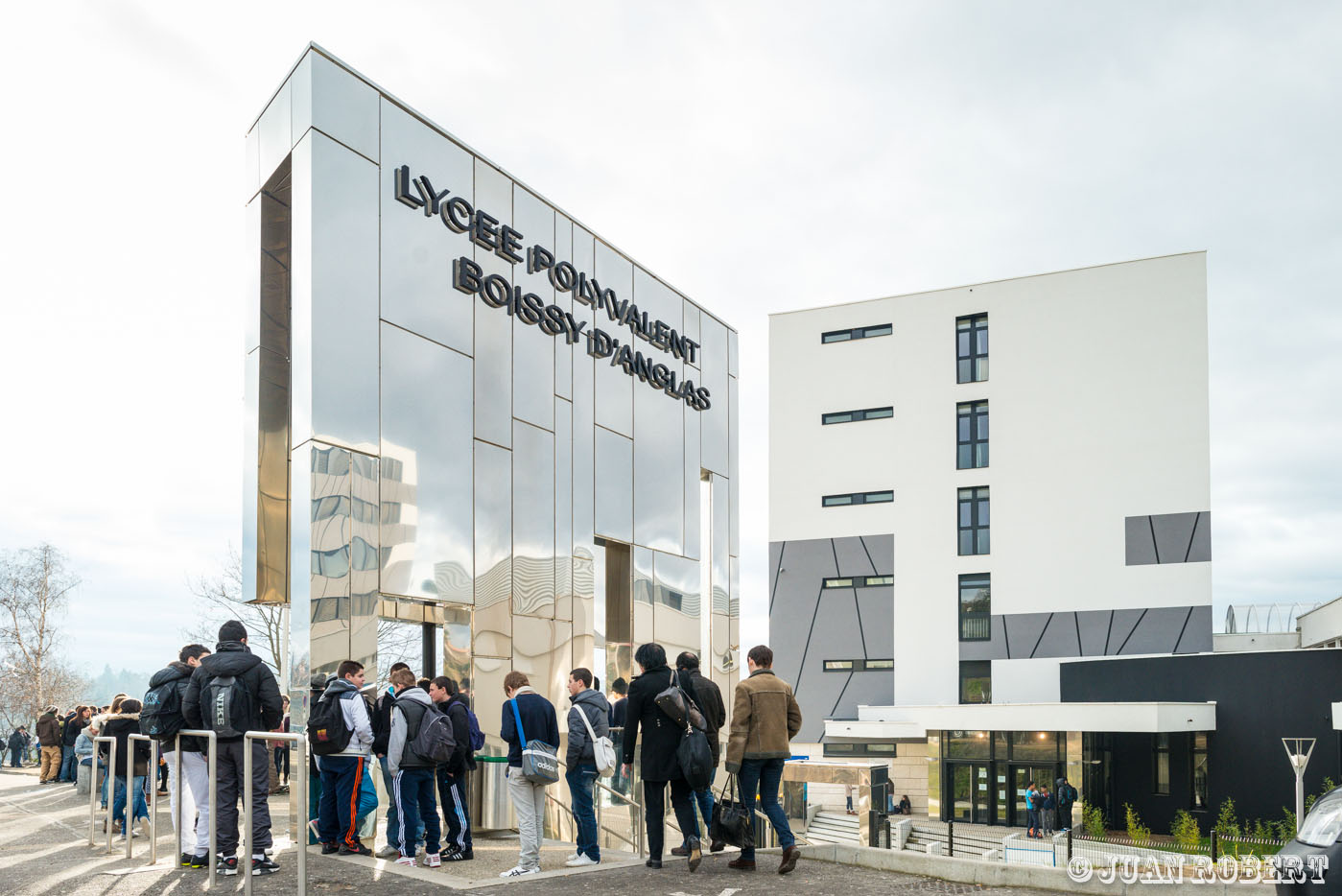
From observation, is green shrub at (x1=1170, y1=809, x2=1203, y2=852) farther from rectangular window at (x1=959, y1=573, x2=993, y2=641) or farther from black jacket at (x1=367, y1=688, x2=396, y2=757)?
black jacket at (x1=367, y1=688, x2=396, y2=757)

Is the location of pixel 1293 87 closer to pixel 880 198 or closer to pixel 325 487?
pixel 880 198

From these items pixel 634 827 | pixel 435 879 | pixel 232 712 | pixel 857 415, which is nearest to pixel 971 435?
pixel 857 415

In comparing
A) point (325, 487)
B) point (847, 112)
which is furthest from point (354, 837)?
point (847, 112)

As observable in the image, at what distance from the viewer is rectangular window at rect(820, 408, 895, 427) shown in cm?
4059

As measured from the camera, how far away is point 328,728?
8344 mm

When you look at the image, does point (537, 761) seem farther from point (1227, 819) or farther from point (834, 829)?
point (1227, 819)

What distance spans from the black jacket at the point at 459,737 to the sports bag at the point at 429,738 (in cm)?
28

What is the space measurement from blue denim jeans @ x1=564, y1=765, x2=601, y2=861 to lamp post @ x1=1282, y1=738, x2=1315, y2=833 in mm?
19455

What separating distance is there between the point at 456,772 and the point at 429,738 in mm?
672

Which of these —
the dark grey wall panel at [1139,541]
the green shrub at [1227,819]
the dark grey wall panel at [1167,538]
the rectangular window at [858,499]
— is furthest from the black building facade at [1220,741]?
the rectangular window at [858,499]

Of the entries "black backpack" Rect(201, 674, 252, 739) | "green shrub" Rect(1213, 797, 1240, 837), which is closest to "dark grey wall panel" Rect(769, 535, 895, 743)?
"green shrub" Rect(1213, 797, 1240, 837)

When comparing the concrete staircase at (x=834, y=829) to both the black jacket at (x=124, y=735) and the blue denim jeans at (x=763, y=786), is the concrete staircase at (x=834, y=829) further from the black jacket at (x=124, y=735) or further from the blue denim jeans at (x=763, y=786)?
the black jacket at (x=124, y=735)

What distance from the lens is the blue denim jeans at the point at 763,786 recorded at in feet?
26.6

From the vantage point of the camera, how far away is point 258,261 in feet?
37.9
